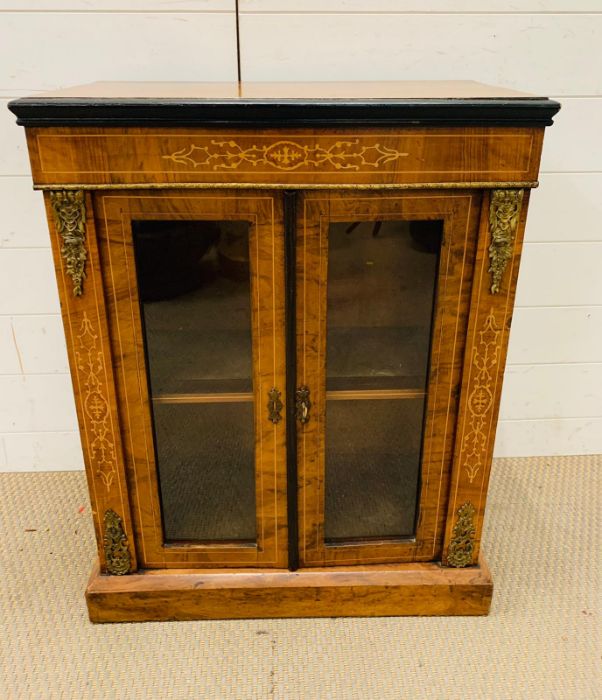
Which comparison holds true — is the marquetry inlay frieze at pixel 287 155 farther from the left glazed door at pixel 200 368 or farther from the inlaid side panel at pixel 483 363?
the inlaid side panel at pixel 483 363

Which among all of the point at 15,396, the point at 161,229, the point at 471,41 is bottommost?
the point at 15,396

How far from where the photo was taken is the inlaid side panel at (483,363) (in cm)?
106

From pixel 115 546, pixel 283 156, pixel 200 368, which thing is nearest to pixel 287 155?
pixel 283 156

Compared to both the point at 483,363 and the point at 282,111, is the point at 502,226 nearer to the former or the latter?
the point at 483,363

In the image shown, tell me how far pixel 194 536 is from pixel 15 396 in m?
0.72

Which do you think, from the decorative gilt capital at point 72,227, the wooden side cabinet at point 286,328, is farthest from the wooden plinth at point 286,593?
the decorative gilt capital at point 72,227

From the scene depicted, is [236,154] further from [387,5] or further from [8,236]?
[8,236]

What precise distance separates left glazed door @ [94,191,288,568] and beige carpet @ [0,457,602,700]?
17 centimetres

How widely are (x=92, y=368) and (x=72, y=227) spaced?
25 cm

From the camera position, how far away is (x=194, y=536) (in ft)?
4.23

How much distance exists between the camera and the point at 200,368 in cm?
118

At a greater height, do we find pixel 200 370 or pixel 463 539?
pixel 200 370

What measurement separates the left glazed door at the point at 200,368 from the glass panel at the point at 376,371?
0.10 metres

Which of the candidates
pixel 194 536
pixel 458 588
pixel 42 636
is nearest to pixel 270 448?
pixel 194 536
